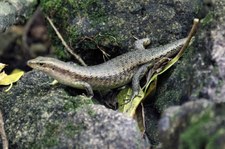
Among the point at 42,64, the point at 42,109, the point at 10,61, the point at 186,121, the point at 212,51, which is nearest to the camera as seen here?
the point at 186,121

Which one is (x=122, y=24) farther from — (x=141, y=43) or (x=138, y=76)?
(x=138, y=76)

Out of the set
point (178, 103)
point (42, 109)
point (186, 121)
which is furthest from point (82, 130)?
point (186, 121)

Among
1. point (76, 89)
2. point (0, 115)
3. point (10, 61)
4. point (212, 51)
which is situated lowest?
point (10, 61)

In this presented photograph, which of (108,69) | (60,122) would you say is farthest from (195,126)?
(108,69)

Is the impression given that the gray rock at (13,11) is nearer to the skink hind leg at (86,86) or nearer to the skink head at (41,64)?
the skink head at (41,64)

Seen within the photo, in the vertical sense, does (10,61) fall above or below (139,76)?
below

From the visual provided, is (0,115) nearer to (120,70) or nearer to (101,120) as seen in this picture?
(101,120)

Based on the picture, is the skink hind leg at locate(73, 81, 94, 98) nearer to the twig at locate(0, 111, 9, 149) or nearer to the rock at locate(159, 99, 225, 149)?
the twig at locate(0, 111, 9, 149)

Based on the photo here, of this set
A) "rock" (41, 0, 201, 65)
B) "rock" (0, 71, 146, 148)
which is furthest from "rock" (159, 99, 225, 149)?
"rock" (41, 0, 201, 65)
